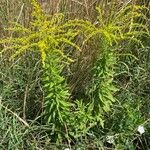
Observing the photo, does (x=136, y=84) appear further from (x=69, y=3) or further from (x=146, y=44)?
(x=69, y=3)

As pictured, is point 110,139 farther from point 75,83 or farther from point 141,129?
point 75,83

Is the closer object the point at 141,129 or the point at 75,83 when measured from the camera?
the point at 141,129

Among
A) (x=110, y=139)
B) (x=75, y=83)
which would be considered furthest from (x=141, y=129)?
(x=75, y=83)

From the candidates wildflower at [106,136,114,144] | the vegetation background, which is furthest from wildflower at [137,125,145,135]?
wildflower at [106,136,114,144]

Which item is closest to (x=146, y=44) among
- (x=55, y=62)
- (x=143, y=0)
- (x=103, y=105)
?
(x=143, y=0)

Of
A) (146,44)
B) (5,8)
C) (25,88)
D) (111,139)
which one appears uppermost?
(5,8)

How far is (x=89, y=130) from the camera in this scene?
2.82m

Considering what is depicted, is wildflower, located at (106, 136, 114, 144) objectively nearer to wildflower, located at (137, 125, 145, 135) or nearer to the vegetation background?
the vegetation background

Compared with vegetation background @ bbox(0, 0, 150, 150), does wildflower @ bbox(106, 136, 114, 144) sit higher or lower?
lower

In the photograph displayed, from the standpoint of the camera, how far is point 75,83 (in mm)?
2961

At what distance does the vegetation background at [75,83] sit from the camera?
2518 millimetres

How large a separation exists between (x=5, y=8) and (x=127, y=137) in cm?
137

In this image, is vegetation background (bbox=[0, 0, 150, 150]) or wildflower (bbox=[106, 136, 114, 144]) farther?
wildflower (bbox=[106, 136, 114, 144])

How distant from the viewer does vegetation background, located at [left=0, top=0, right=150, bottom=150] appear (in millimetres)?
2518
